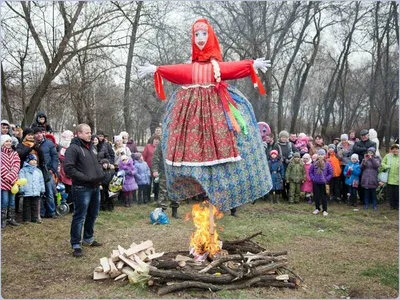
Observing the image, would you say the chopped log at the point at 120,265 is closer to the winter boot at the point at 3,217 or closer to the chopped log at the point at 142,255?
the chopped log at the point at 142,255

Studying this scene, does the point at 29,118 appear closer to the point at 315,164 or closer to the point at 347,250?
the point at 315,164

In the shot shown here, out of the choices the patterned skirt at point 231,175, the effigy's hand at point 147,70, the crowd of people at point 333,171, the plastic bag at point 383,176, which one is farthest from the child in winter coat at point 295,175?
the effigy's hand at point 147,70

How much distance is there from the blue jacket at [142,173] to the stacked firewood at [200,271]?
5115 mm

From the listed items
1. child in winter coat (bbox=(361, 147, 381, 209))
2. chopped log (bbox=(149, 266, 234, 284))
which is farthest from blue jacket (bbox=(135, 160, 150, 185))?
chopped log (bbox=(149, 266, 234, 284))

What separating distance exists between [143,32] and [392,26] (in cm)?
1121

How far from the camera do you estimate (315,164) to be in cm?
956

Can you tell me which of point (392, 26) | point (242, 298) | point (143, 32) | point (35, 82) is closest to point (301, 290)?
point (242, 298)

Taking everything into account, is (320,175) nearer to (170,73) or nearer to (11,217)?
→ (170,73)

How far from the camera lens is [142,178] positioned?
1027 cm

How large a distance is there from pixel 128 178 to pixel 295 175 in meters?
4.22

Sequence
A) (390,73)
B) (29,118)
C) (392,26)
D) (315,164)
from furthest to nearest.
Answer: (390,73)
(392,26)
(29,118)
(315,164)

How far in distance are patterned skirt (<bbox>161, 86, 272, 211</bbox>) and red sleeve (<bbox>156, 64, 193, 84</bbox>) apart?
0.72 feet

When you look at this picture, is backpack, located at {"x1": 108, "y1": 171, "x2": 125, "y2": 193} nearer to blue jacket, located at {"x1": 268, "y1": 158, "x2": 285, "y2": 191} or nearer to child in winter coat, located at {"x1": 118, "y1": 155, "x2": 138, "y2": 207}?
child in winter coat, located at {"x1": 118, "y1": 155, "x2": 138, "y2": 207}

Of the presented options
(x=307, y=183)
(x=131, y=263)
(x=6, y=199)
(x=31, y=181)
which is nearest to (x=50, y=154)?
(x=31, y=181)
